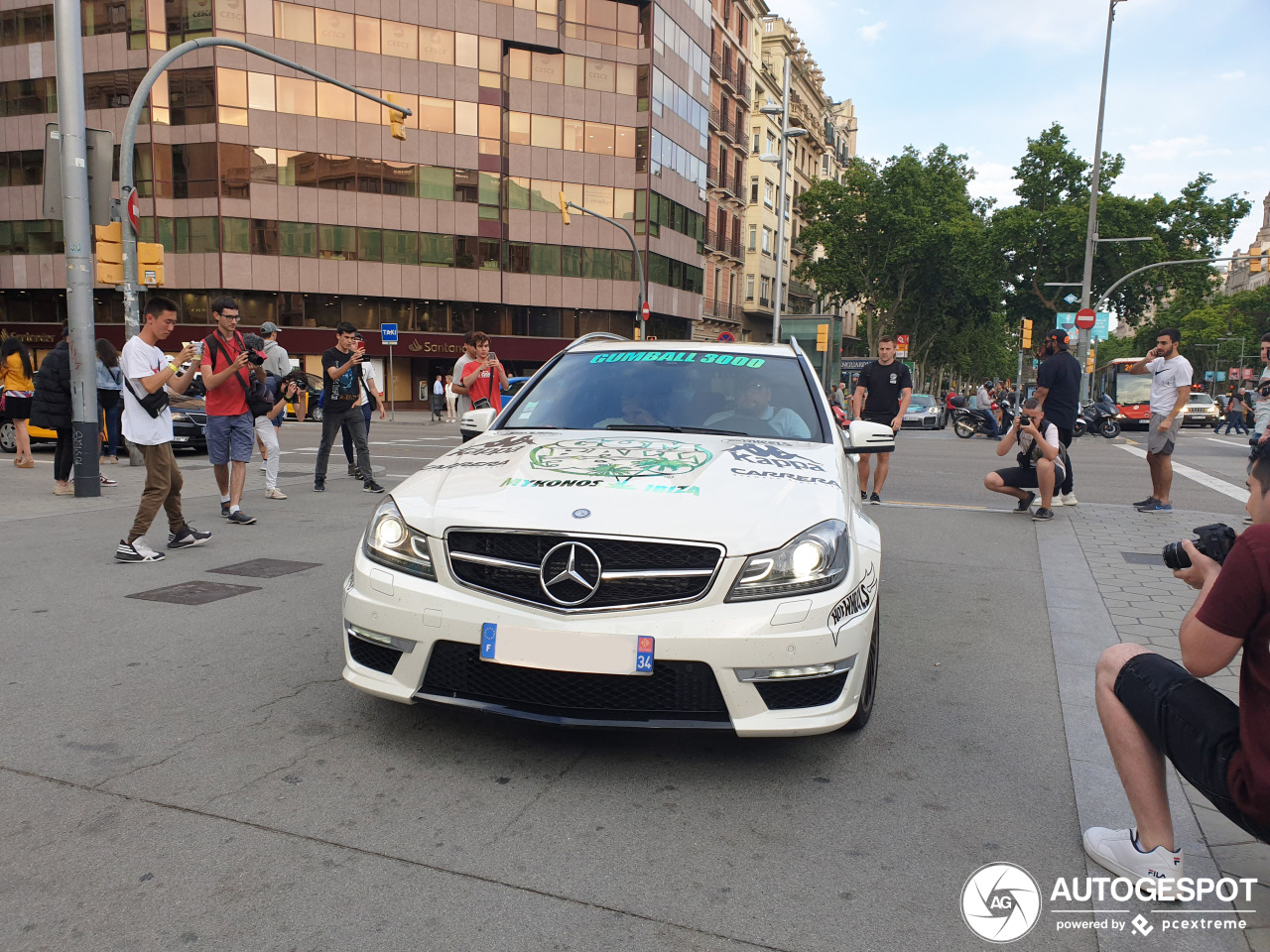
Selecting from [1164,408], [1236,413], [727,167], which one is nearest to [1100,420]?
[1236,413]

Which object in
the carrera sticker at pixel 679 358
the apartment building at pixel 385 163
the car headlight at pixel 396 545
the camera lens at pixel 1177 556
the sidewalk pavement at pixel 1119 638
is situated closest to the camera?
the camera lens at pixel 1177 556

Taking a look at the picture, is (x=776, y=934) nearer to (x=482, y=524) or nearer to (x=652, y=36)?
(x=482, y=524)

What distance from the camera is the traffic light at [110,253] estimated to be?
11.4 metres

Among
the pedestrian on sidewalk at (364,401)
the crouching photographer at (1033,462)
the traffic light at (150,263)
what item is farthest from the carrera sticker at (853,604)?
the traffic light at (150,263)

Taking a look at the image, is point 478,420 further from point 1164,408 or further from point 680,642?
point 1164,408

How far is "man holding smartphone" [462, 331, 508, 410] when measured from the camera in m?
10.1

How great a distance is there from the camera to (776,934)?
2.28 m

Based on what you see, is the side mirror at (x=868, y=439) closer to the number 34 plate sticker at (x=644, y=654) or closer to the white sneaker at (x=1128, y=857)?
the number 34 plate sticker at (x=644, y=654)

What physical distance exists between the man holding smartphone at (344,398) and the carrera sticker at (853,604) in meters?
7.72

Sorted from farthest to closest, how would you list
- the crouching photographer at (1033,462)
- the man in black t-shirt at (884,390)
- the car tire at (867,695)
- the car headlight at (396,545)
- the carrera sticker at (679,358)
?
the man in black t-shirt at (884,390)
the crouching photographer at (1033,462)
the carrera sticker at (679,358)
the car tire at (867,695)
the car headlight at (396,545)

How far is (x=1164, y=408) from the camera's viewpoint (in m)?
9.83

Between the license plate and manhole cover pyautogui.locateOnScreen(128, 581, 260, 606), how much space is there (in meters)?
3.23

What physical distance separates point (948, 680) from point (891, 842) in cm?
167

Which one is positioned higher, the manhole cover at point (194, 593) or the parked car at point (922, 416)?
the manhole cover at point (194, 593)
